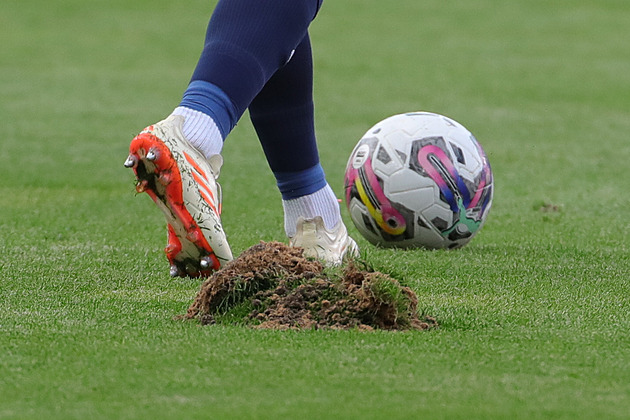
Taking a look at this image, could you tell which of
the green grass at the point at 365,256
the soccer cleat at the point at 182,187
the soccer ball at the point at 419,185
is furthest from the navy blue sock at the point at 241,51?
the soccer ball at the point at 419,185

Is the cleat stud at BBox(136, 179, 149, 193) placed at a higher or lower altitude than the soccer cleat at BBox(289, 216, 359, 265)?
higher

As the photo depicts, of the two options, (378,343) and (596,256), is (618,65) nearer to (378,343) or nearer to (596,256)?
(596,256)

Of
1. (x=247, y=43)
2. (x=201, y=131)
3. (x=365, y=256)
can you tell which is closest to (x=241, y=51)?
(x=247, y=43)

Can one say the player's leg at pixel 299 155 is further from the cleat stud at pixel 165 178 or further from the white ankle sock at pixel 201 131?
the cleat stud at pixel 165 178

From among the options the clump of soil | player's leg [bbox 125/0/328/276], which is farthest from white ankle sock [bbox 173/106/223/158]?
the clump of soil

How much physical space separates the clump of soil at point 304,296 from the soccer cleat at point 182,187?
Result: 125 mm

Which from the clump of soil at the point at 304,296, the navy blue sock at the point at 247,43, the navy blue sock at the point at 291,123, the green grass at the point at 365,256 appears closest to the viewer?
the green grass at the point at 365,256

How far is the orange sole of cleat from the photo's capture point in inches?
108

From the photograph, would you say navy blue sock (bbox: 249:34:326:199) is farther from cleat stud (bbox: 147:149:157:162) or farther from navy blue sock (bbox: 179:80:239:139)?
cleat stud (bbox: 147:149:157:162)

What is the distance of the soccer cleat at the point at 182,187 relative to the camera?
2.75m

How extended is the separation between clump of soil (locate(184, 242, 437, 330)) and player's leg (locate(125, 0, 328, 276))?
0.54 ft

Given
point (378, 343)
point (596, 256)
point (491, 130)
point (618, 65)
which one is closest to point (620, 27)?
point (618, 65)

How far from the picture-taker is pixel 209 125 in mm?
2873

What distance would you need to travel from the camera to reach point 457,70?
14.3 metres
